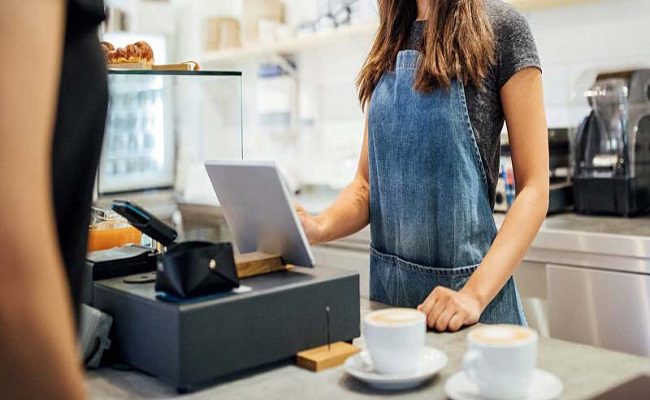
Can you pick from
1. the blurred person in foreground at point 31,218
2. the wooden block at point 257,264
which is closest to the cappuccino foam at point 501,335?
the wooden block at point 257,264

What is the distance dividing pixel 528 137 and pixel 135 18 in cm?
Result: 325

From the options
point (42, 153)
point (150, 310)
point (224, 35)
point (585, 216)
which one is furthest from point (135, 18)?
point (42, 153)

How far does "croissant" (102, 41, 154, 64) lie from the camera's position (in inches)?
50.9

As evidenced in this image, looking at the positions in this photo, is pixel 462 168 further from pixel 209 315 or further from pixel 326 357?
pixel 209 315

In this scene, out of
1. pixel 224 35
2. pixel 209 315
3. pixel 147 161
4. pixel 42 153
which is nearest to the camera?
pixel 42 153

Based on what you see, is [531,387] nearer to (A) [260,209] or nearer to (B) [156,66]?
(A) [260,209]

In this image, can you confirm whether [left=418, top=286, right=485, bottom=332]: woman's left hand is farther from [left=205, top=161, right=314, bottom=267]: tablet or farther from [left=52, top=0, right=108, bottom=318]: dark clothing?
[left=52, top=0, right=108, bottom=318]: dark clothing

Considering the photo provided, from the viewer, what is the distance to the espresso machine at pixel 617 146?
228cm

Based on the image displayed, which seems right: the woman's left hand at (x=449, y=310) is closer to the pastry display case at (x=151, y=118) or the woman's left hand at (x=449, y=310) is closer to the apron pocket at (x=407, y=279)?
the apron pocket at (x=407, y=279)

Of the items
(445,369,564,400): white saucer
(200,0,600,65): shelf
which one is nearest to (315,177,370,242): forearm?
(445,369,564,400): white saucer

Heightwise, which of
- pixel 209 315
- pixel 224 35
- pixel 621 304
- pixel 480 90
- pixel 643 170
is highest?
pixel 224 35

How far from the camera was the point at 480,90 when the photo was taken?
1366mm

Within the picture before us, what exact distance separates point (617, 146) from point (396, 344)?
1.65 metres

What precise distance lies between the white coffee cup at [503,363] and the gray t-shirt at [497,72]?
0.61 m
